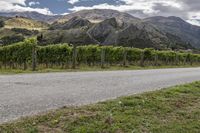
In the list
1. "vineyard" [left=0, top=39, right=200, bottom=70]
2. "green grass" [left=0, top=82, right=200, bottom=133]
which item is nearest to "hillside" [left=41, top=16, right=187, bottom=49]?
"vineyard" [left=0, top=39, right=200, bottom=70]

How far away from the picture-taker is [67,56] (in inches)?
Result: 1475

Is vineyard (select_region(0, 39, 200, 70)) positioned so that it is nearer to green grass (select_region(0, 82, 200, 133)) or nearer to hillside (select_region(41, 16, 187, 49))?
green grass (select_region(0, 82, 200, 133))

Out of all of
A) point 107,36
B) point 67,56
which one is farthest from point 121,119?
point 107,36

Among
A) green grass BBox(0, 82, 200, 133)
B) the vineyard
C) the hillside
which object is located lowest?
green grass BBox(0, 82, 200, 133)

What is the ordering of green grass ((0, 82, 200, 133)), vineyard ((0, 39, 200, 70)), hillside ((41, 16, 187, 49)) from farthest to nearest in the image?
hillside ((41, 16, 187, 49)) → vineyard ((0, 39, 200, 70)) → green grass ((0, 82, 200, 133))

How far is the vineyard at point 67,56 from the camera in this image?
3447cm

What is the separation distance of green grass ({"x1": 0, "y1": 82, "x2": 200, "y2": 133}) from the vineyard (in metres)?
19.2

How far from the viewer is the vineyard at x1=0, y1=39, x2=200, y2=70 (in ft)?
113

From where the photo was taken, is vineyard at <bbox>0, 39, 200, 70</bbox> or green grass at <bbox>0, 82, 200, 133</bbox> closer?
green grass at <bbox>0, 82, 200, 133</bbox>

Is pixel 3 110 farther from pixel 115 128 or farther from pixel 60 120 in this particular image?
pixel 115 128

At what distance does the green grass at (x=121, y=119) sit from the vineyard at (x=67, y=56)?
19180 mm

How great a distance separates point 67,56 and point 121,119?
29.6 m

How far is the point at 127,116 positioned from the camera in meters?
8.55

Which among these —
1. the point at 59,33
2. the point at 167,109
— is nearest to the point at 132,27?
the point at 59,33
